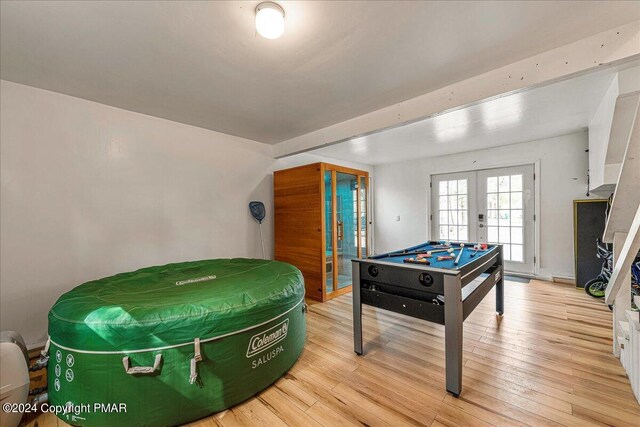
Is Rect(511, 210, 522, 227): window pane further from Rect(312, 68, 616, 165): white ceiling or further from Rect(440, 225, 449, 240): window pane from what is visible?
Rect(312, 68, 616, 165): white ceiling

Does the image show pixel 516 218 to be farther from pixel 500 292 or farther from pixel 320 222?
pixel 320 222

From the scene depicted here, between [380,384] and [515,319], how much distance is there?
6.66 feet

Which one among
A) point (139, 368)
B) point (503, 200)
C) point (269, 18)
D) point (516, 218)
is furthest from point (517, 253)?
point (139, 368)

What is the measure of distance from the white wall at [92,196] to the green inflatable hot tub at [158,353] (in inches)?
37.9

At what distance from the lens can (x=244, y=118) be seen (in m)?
3.17

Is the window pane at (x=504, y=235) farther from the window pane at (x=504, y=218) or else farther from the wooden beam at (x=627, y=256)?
the wooden beam at (x=627, y=256)

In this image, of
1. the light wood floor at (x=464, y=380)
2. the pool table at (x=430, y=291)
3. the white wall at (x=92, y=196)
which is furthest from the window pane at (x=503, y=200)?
the white wall at (x=92, y=196)

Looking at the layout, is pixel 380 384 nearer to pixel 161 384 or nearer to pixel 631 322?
pixel 161 384

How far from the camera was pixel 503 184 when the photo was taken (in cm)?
472

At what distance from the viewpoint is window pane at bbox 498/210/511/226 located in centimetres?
468

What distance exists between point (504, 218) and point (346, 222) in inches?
120

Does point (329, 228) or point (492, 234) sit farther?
point (492, 234)

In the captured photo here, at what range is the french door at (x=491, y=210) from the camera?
14.8ft

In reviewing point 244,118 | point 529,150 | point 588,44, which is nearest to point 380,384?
point 588,44
